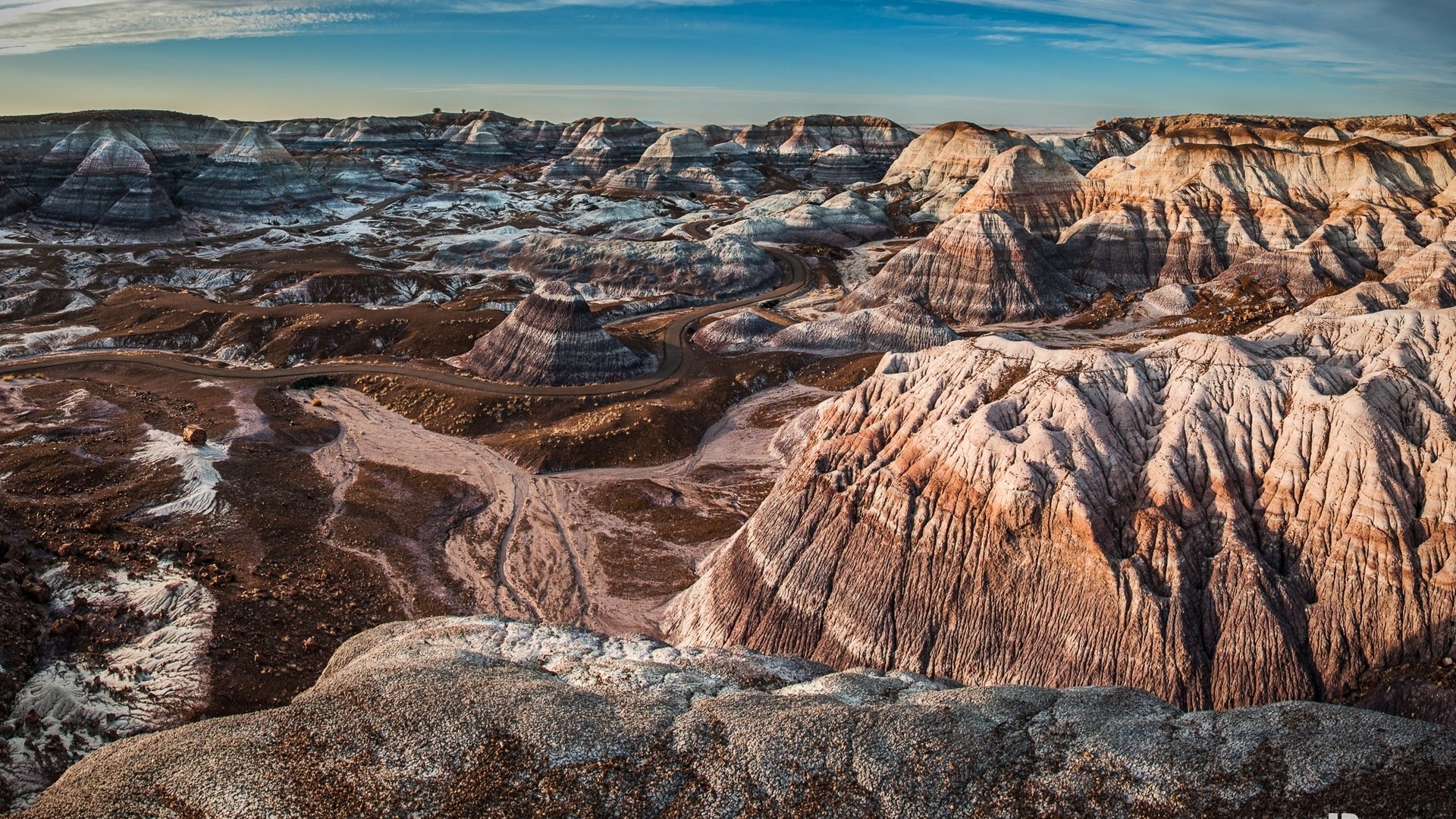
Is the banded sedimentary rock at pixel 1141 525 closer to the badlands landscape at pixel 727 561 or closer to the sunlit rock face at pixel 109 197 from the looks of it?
the badlands landscape at pixel 727 561

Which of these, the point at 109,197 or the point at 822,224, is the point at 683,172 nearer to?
the point at 822,224

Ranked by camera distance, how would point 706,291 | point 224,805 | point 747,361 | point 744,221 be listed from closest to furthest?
point 224,805 < point 747,361 < point 706,291 < point 744,221

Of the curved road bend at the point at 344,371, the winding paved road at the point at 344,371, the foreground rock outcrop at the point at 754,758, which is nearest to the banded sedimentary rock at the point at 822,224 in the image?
the winding paved road at the point at 344,371

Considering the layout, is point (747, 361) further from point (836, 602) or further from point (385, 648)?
point (385, 648)

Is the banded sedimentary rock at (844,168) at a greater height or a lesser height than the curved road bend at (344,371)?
greater

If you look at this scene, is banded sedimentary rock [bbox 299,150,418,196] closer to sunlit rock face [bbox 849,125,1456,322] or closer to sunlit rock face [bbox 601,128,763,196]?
sunlit rock face [bbox 601,128,763,196]

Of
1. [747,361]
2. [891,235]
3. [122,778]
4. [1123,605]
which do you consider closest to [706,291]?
[747,361]

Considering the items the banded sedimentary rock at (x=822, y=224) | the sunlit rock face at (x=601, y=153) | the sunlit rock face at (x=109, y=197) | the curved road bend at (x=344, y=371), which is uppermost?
the sunlit rock face at (x=601, y=153)
